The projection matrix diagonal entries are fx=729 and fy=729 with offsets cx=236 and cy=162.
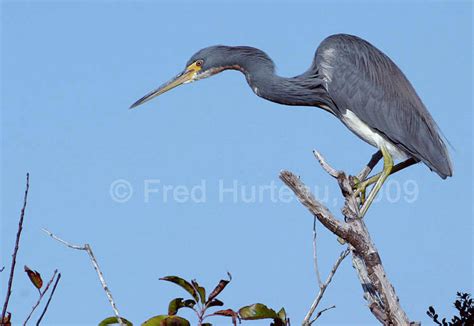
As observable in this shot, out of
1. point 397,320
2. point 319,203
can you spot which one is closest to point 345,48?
point 319,203

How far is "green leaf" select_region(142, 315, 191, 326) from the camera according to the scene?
2.13 metres

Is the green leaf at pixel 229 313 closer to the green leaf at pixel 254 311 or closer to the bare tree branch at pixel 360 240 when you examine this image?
the green leaf at pixel 254 311

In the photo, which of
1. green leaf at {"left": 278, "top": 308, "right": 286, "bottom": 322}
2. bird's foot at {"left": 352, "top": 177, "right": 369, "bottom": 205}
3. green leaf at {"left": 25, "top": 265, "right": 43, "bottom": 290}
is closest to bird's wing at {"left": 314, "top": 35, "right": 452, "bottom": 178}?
bird's foot at {"left": 352, "top": 177, "right": 369, "bottom": 205}

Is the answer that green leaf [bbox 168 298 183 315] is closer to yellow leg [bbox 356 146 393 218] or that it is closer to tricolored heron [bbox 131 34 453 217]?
yellow leg [bbox 356 146 393 218]

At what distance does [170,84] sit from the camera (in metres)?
6.36

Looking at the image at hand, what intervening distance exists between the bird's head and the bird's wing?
809 millimetres

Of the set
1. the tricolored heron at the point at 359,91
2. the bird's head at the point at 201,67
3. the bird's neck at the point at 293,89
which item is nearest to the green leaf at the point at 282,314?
the tricolored heron at the point at 359,91

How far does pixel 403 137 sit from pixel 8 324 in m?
4.17

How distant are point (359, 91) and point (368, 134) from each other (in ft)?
1.23

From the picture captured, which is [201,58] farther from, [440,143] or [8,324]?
[8,324]

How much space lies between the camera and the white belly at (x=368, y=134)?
225 inches

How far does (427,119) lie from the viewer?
5957 mm

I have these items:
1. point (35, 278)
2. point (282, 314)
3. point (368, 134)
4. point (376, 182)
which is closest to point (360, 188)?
point (376, 182)

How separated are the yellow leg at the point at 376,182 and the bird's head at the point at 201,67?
1590 mm
